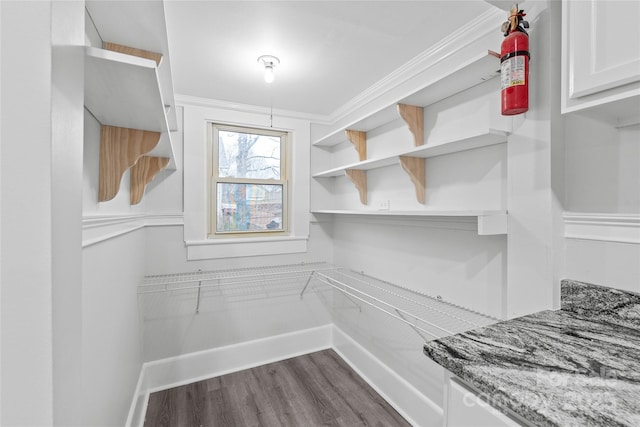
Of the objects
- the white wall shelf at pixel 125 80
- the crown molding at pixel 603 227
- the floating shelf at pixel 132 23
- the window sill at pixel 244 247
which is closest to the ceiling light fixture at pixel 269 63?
the white wall shelf at pixel 125 80

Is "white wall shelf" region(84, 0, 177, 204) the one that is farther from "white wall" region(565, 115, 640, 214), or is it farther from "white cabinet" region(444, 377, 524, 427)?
"white wall" region(565, 115, 640, 214)

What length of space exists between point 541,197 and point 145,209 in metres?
2.39

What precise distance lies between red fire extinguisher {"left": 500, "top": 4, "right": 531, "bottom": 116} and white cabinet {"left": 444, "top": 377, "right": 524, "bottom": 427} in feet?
3.18

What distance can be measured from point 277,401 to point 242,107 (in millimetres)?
2292

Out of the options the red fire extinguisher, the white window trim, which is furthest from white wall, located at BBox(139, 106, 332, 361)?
the red fire extinguisher

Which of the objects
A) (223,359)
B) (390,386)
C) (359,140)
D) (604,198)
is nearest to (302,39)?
(359,140)

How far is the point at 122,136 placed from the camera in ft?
4.03

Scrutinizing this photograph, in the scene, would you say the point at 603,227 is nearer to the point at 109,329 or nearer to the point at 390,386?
the point at 390,386

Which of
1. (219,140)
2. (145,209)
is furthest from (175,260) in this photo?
(219,140)

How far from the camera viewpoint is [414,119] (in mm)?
1726

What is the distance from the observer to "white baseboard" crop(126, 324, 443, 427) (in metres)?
1.79

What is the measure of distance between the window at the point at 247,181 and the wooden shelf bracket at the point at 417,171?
1290 millimetres

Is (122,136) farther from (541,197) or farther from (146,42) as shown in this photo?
(541,197)

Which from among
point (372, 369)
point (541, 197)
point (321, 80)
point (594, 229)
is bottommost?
point (372, 369)
